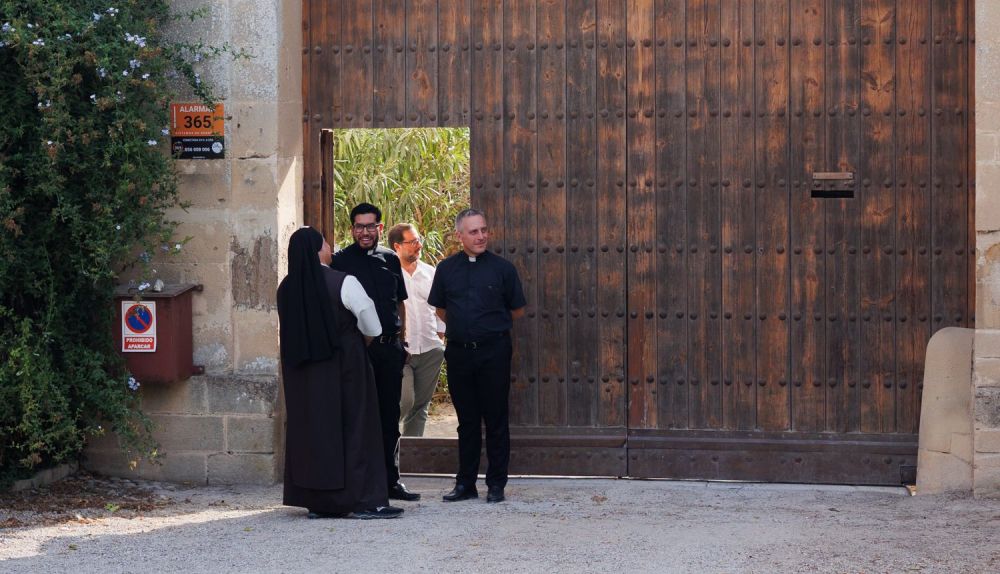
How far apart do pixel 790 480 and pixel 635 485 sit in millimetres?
822

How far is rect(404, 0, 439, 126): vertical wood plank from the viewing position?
8008mm

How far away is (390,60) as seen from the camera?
8055 mm

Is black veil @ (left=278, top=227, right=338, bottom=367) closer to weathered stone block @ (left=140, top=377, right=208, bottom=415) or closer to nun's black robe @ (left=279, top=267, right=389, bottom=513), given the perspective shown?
nun's black robe @ (left=279, top=267, right=389, bottom=513)

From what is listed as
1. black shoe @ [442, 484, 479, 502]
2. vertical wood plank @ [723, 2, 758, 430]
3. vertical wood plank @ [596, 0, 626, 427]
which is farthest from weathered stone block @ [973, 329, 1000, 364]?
black shoe @ [442, 484, 479, 502]

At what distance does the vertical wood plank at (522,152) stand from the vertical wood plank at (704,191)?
0.83 metres

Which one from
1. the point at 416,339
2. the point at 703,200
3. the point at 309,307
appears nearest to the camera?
the point at 309,307

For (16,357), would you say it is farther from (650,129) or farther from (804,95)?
(804,95)

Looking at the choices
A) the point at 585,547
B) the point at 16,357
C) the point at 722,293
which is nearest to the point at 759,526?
the point at 585,547

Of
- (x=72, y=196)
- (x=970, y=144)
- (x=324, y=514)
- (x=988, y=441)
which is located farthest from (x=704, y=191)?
(x=72, y=196)

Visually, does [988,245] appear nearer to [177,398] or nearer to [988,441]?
→ [988,441]

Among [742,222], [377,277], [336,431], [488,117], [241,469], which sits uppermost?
[488,117]

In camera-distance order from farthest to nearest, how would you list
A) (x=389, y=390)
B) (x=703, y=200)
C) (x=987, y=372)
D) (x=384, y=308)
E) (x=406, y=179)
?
(x=406, y=179), (x=703, y=200), (x=389, y=390), (x=384, y=308), (x=987, y=372)

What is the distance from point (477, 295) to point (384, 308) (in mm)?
470

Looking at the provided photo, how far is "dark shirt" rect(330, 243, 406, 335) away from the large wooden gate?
2.51ft
